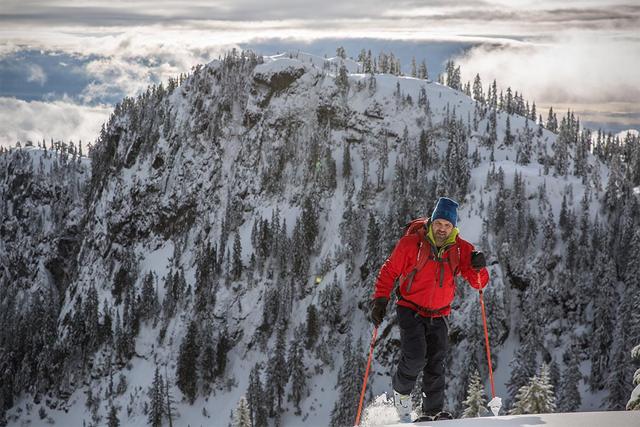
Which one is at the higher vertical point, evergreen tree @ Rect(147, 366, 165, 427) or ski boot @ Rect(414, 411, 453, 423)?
ski boot @ Rect(414, 411, 453, 423)

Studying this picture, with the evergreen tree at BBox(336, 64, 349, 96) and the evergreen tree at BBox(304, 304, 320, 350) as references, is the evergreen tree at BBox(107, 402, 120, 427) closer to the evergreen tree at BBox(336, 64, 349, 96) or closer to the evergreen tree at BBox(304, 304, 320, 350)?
the evergreen tree at BBox(304, 304, 320, 350)

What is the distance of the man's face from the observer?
10.4m

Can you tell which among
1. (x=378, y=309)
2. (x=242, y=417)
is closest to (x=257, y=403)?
(x=242, y=417)

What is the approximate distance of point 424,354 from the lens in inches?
410

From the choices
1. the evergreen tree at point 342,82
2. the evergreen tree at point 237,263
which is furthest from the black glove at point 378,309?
the evergreen tree at point 342,82

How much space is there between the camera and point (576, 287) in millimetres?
105875

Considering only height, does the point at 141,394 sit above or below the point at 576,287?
below

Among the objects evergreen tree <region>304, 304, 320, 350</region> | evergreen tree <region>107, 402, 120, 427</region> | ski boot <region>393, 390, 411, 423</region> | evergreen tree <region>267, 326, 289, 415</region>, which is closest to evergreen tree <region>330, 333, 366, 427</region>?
evergreen tree <region>267, 326, 289, 415</region>

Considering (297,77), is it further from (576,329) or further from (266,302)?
(576,329)

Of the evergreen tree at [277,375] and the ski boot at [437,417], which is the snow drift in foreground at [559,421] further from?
the evergreen tree at [277,375]

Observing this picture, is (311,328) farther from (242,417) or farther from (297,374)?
(242,417)

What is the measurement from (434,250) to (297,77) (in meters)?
174

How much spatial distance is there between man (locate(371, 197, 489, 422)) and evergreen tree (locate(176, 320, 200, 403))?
421ft

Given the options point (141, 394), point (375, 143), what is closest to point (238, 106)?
point (375, 143)
